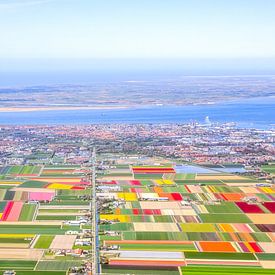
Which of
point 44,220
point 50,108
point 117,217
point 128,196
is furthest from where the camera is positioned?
point 50,108

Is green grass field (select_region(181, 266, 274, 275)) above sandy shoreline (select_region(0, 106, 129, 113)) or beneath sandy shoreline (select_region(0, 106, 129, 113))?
above

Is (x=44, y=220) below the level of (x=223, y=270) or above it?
below

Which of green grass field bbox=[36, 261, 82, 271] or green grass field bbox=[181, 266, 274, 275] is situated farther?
green grass field bbox=[36, 261, 82, 271]

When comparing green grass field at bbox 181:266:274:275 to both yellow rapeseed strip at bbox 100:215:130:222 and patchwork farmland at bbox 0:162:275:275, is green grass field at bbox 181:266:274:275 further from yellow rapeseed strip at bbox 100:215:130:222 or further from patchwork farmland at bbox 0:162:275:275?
yellow rapeseed strip at bbox 100:215:130:222

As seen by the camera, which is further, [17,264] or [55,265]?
[17,264]

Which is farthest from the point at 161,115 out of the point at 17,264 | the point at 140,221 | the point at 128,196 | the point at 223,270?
the point at 17,264

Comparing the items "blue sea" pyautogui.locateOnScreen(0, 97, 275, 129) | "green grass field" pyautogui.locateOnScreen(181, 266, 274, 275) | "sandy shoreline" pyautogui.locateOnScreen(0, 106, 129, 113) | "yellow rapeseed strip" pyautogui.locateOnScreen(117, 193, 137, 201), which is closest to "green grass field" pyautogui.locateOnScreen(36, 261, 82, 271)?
"green grass field" pyautogui.locateOnScreen(181, 266, 274, 275)

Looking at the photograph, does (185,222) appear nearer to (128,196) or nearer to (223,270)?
(128,196)
